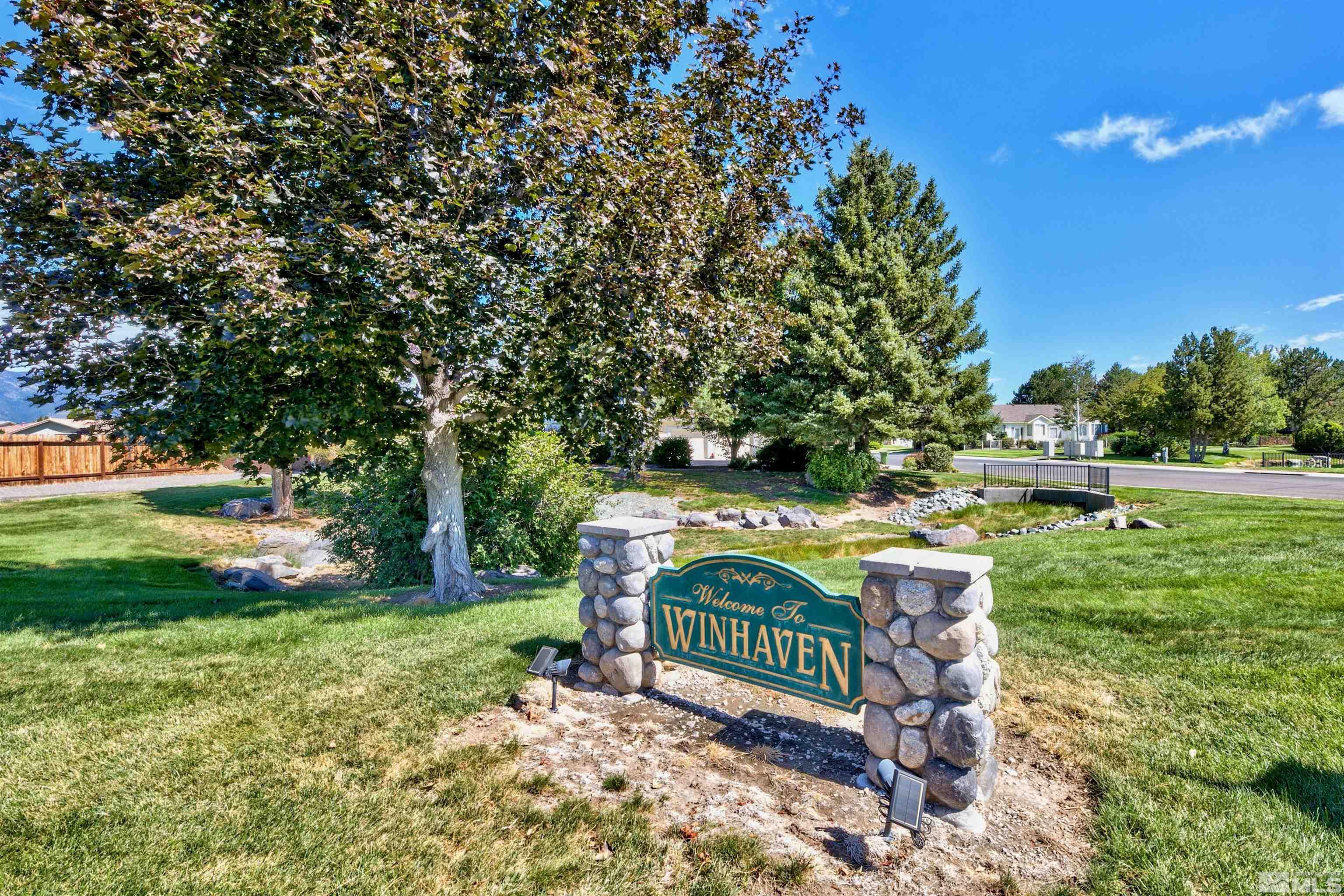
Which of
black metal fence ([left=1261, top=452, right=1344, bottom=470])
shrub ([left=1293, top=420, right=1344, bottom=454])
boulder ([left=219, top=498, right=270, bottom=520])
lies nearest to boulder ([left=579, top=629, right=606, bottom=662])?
boulder ([left=219, top=498, right=270, bottom=520])

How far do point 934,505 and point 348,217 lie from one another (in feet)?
65.1

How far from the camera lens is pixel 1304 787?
3.29m

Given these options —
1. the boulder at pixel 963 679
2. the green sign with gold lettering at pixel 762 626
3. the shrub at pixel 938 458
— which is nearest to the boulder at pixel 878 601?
the green sign with gold lettering at pixel 762 626

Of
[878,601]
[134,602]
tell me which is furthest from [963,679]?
[134,602]

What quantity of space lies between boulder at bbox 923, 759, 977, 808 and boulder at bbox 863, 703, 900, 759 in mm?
224

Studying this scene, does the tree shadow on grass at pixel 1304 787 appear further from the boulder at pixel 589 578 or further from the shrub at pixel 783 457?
the shrub at pixel 783 457

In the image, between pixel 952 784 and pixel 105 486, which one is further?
pixel 105 486

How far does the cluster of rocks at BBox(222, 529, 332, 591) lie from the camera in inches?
433

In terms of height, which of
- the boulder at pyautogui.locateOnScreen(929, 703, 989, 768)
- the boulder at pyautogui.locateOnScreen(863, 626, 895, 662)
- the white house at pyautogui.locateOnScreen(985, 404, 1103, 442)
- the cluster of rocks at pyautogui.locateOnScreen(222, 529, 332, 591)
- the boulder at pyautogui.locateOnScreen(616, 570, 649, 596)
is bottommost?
the cluster of rocks at pyautogui.locateOnScreen(222, 529, 332, 591)

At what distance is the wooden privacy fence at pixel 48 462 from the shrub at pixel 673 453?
763 inches

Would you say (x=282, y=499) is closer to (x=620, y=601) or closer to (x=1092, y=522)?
(x=620, y=601)

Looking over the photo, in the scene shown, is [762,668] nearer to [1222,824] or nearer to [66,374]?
[1222,824]

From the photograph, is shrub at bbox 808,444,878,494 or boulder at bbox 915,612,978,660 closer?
boulder at bbox 915,612,978,660

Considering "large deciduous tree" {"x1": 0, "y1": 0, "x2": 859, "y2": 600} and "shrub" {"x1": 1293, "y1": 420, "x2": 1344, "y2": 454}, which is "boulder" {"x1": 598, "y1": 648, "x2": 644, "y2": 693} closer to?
"large deciduous tree" {"x1": 0, "y1": 0, "x2": 859, "y2": 600}
